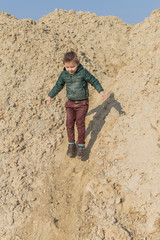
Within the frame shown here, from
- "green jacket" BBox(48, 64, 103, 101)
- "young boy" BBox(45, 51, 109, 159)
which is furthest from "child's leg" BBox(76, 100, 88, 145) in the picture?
"green jacket" BBox(48, 64, 103, 101)

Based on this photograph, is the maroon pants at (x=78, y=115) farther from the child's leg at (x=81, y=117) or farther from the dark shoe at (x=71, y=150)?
the dark shoe at (x=71, y=150)

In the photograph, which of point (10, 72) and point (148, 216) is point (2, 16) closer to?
point (10, 72)

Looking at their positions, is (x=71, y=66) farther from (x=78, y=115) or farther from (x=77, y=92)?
(x=78, y=115)

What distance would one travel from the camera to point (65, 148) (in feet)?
14.2

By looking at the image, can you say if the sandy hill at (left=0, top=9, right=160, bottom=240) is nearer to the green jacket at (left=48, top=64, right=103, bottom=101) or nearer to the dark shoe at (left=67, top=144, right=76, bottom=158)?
the dark shoe at (left=67, top=144, right=76, bottom=158)

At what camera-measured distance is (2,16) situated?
21.5 ft

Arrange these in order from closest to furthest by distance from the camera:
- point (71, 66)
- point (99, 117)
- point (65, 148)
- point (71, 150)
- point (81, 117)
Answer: point (71, 66) → point (81, 117) → point (71, 150) → point (65, 148) → point (99, 117)

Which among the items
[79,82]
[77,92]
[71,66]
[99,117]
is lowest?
[99,117]

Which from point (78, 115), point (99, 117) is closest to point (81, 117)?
point (78, 115)

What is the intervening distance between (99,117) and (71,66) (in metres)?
1.52

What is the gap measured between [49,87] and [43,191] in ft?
7.88

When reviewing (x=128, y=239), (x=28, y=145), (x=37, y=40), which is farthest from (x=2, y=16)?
(x=128, y=239)

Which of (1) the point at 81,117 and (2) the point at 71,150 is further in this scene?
(2) the point at 71,150

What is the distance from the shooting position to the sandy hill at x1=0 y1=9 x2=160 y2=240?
125 inches
